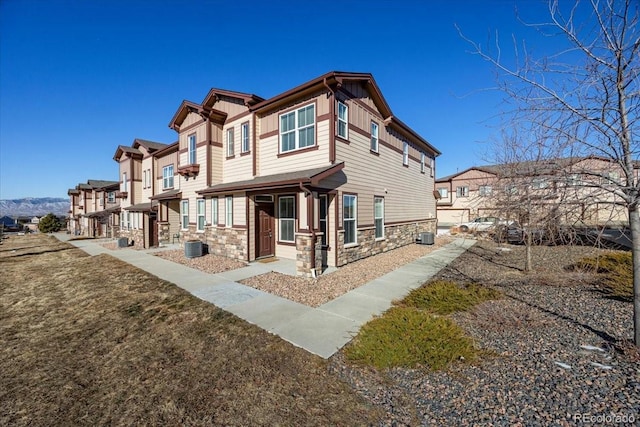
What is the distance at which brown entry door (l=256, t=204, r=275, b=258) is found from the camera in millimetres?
11672

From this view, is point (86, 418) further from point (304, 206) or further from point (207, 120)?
point (207, 120)

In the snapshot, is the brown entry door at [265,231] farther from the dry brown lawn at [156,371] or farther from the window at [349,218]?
the dry brown lawn at [156,371]

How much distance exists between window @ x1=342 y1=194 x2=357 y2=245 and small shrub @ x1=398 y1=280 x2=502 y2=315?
4.01 m

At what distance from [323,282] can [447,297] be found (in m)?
3.50

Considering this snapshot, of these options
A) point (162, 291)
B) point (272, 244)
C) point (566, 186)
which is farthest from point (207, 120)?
point (566, 186)

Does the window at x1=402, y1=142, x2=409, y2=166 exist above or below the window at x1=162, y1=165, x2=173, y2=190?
above

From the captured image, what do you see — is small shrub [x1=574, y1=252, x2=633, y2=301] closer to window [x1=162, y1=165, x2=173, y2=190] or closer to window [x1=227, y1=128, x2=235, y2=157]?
window [x1=227, y1=128, x2=235, y2=157]

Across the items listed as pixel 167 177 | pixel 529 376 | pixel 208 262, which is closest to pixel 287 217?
pixel 208 262

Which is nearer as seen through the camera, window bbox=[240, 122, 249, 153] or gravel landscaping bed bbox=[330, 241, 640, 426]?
gravel landscaping bed bbox=[330, 241, 640, 426]

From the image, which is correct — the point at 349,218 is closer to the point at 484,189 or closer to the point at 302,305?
the point at 484,189

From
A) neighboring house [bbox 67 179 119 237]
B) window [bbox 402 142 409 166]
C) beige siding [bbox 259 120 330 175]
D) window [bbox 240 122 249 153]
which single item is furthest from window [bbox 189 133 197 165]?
neighboring house [bbox 67 179 119 237]
